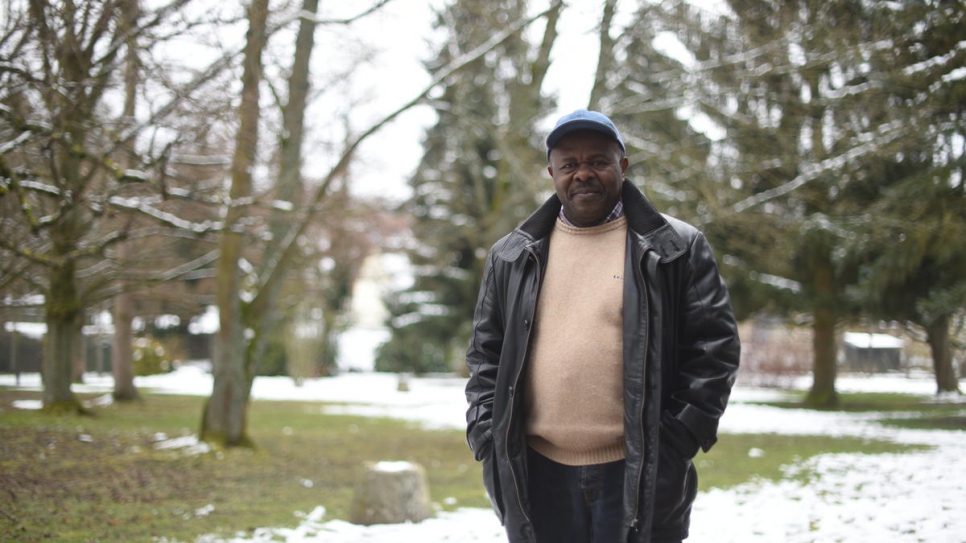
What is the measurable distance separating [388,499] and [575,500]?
5.20 m

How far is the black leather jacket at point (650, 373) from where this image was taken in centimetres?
285

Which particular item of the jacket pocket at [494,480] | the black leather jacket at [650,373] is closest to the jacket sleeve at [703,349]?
the black leather jacket at [650,373]

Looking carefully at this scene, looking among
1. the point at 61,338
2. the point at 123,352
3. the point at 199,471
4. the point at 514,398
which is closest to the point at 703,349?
the point at 514,398

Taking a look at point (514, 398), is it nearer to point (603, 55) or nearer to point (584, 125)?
point (584, 125)

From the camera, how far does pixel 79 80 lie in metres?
6.87

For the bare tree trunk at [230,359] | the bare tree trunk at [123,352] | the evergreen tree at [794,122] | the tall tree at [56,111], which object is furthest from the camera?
the bare tree trunk at [123,352]

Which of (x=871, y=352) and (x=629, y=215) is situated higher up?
(x=629, y=215)

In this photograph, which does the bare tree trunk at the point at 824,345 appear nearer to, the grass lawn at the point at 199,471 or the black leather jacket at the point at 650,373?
the grass lawn at the point at 199,471

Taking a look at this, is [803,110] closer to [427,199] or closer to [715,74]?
[715,74]

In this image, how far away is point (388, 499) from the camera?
7.91 m

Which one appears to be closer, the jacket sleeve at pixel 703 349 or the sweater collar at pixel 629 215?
the jacket sleeve at pixel 703 349

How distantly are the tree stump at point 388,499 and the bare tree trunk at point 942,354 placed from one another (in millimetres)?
10152

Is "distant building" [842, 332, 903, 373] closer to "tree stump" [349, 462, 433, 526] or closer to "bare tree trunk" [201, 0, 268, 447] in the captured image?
"bare tree trunk" [201, 0, 268, 447]

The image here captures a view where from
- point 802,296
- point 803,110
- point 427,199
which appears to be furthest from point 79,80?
point 427,199
